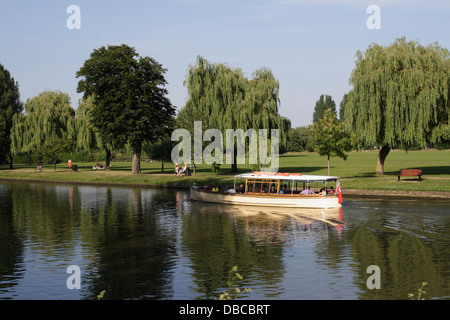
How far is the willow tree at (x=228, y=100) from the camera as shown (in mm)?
67812

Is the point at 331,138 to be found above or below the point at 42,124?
below

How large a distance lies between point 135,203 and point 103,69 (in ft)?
94.1

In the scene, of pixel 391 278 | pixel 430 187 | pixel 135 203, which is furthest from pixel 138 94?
pixel 391 278

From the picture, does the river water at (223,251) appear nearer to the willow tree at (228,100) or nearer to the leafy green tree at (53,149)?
the willow tree at (228,100)

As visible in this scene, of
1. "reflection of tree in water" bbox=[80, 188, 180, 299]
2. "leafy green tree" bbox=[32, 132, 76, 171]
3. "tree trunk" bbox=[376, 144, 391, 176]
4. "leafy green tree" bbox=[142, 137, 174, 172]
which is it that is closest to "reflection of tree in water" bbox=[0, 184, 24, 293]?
"reflection of tree in water" bbox=[80, 188, 180, 299]

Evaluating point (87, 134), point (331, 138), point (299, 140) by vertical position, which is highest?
point (299, 140)

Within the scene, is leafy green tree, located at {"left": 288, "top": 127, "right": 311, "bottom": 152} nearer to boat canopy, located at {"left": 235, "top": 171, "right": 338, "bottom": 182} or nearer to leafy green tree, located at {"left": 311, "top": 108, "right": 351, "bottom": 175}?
leafy green tree, located at {"left": 311, "top": 108, "right": 351, "bottom": 175}

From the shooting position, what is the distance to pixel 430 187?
4688 cm

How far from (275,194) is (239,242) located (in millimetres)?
14622

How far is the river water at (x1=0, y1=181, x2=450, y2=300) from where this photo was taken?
19.5 meters

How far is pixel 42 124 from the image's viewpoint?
87.2 meters

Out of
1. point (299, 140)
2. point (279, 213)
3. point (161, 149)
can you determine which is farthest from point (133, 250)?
point (299, 140)

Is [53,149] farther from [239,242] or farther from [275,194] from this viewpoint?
[239,242]

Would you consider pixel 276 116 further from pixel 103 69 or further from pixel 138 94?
pixel 103 69
